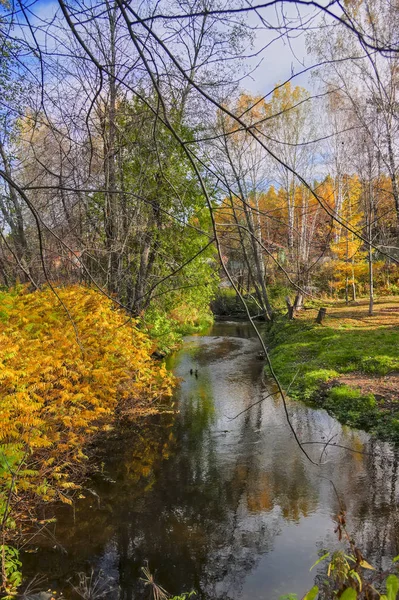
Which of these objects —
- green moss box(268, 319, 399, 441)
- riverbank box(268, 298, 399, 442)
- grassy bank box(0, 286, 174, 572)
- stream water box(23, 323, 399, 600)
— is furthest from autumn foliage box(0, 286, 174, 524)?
green moss box(268, 319, 399, 441)

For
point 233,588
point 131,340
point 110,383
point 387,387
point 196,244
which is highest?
point 196,244

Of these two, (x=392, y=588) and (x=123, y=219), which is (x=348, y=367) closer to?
(x=123, y=219)

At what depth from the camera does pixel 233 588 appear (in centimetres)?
390

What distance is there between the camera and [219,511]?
16.8 ft

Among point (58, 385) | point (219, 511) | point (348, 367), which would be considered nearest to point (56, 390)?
point (58, 385)

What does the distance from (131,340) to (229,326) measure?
533 inches

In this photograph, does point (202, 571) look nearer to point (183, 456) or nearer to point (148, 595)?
point (148, 595)

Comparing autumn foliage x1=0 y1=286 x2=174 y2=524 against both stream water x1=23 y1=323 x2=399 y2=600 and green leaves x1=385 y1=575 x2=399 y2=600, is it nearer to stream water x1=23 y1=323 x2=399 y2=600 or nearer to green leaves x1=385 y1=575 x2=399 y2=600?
stream water x1=23 y1=323 x2=399 y2=600

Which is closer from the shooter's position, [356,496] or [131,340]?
[356,496]

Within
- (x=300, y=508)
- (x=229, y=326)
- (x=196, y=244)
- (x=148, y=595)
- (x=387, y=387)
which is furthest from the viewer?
(x=229, y=326)

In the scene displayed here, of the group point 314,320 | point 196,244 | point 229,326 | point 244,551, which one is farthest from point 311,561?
point 229,326

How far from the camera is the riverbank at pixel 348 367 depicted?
25.5 ft

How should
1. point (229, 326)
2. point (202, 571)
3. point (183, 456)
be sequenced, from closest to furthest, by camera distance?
point (202, 571)
point (183, 456)
point (229, 326)

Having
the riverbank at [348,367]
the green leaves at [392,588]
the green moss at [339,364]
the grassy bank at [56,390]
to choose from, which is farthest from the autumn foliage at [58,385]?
the green moss at [339,364]
